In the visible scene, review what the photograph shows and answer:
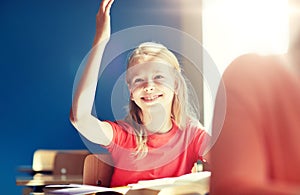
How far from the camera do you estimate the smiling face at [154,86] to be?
1541 mm

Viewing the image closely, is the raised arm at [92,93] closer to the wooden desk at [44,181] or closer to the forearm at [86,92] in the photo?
the forearm at [86,92]

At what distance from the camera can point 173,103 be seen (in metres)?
1.60

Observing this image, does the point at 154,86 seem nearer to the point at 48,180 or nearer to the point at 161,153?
the point at 161,153

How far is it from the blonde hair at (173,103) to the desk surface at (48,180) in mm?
217

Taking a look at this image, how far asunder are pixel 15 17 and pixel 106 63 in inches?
15.2

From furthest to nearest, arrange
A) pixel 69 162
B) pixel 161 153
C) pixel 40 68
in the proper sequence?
pixel 40 68 < pixel 69 162 < pixel 161 153

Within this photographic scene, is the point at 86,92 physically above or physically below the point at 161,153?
above

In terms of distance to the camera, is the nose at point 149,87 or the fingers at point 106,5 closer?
the nose at point 149,87

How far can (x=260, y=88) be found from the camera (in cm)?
37

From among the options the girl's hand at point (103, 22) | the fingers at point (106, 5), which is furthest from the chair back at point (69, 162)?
the fingers at point (106, 5)

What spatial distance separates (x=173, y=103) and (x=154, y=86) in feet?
0.30

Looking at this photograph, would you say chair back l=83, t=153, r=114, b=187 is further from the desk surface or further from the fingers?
the fingers

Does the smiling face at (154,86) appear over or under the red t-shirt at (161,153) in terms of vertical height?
over

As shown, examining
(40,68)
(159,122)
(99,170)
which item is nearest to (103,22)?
(40,68)
